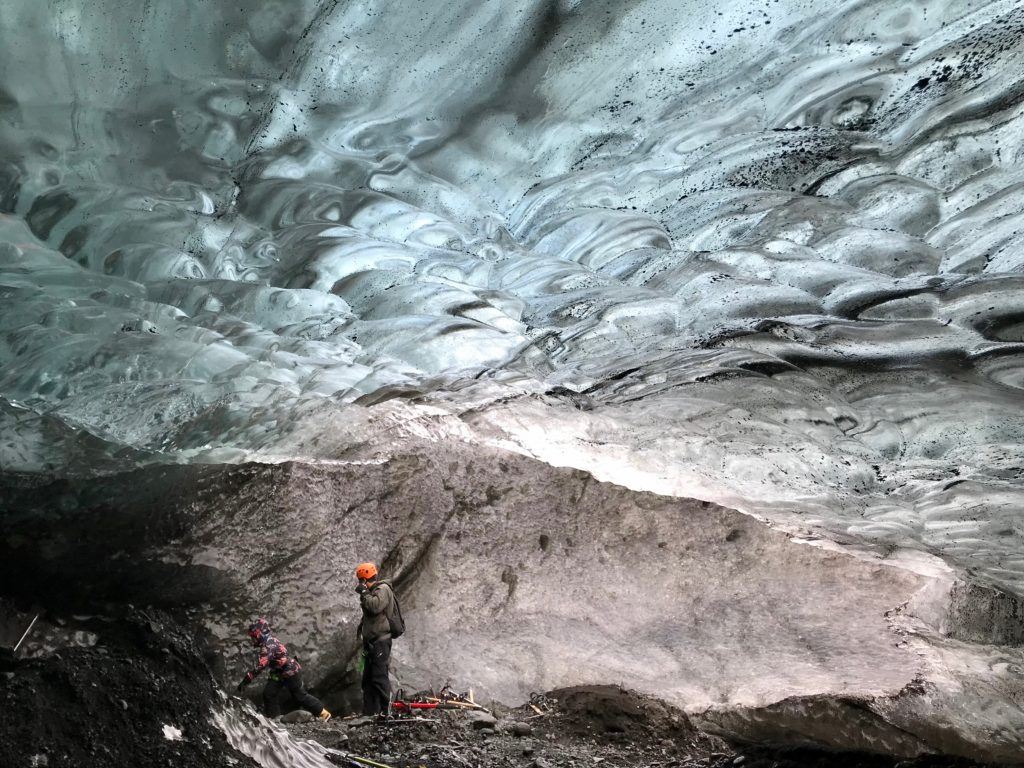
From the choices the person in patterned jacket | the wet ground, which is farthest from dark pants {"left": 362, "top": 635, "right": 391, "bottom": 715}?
the person in patterned jacket

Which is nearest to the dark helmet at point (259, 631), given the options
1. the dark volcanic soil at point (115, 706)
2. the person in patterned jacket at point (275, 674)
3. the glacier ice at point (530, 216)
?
the person in patterned jacket at point (275, 674)

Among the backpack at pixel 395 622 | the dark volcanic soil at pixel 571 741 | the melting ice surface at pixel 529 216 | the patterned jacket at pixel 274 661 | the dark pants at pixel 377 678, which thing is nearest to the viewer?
the melting ice surface at pixel 529 216

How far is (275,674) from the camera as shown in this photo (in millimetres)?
5918

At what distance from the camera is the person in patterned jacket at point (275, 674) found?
5910 millimetres

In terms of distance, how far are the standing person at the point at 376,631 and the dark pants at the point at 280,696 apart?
387 mm

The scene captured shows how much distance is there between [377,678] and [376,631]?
1.24 feet

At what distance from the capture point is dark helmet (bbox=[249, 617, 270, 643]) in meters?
5.91

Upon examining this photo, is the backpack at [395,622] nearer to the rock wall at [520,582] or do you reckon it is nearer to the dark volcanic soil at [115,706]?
the rock wall at [520,582]

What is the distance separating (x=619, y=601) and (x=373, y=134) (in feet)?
15.4

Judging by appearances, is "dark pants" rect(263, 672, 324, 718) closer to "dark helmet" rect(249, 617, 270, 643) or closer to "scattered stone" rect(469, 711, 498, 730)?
"dark helmet" rect(249, 617, 270, 643)

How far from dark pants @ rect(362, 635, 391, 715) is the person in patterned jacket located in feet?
1.01

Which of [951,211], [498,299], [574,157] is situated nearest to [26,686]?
[498,299]

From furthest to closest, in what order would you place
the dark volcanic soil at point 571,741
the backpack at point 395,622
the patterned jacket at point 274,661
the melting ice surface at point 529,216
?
the patterned jacket at point 274,661 → the backpack at point 395,622 → the dark volcanic soil at point 571,741 → the melting ice surface at point 529,216

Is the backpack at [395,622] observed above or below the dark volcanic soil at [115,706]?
above
